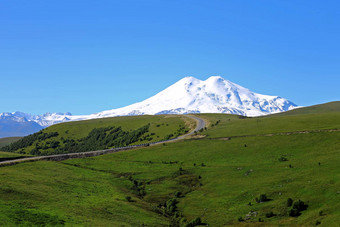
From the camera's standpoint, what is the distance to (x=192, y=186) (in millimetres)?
75062

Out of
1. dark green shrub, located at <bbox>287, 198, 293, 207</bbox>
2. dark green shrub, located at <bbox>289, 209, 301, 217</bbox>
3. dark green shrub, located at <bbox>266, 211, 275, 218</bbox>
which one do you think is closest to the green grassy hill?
dark green shrub, located at <bbox>289, 209, 301, 217</bbox>

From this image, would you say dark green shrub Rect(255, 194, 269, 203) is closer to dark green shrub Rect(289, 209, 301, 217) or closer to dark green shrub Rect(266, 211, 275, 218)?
dark green shrub Rect(266, 211, 275, 218)

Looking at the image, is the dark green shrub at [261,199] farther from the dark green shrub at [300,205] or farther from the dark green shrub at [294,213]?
the dark green shrub at [294,213]

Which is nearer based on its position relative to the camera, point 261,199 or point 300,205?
point 300,205

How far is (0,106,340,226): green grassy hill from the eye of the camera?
5000 cm

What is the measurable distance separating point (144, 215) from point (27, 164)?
35137 millimetres

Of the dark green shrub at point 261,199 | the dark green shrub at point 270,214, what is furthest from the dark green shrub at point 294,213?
the dark green shrub at point 261,199

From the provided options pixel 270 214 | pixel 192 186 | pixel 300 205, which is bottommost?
pixel 270 214

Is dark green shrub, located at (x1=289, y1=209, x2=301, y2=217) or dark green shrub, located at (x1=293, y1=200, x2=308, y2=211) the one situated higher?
dark green shrub, located at (x1=293, y1=200, x2=308, y2=211)

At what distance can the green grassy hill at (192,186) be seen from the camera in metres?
50.0

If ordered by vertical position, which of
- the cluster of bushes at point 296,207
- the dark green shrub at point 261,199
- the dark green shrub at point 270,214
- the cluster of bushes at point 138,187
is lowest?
the dark green shrub at point 270,214

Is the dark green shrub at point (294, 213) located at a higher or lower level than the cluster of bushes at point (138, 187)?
lower

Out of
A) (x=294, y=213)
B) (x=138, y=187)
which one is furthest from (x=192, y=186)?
(x=294, y=213)

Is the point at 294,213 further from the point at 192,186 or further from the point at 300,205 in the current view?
the point at 192,186
